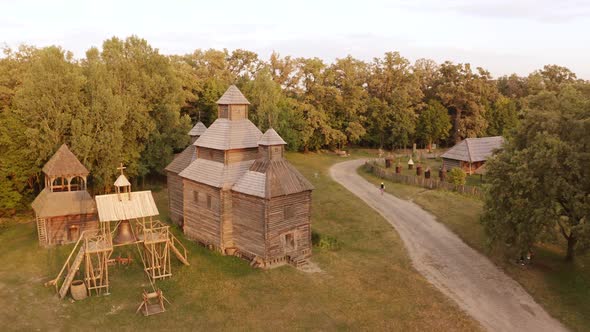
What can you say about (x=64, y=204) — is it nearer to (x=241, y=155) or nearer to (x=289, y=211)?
(x=241, y=155)

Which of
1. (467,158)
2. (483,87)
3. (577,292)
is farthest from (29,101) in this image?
(483,87)

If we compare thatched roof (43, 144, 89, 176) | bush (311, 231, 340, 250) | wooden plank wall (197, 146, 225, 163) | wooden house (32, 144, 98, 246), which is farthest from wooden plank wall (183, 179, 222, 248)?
thatched roof (43, 144, 89, 176)

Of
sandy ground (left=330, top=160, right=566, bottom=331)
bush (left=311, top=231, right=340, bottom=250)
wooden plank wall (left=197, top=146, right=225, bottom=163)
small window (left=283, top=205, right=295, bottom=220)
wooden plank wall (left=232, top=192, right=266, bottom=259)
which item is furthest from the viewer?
bush (left=311, top=231, right=340, bottom=250)

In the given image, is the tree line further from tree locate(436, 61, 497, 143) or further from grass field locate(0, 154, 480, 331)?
grass field locate(0, 154, 480, 331)

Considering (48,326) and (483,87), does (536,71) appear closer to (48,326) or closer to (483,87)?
(483,87)

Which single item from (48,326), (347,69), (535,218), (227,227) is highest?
(347,69)
